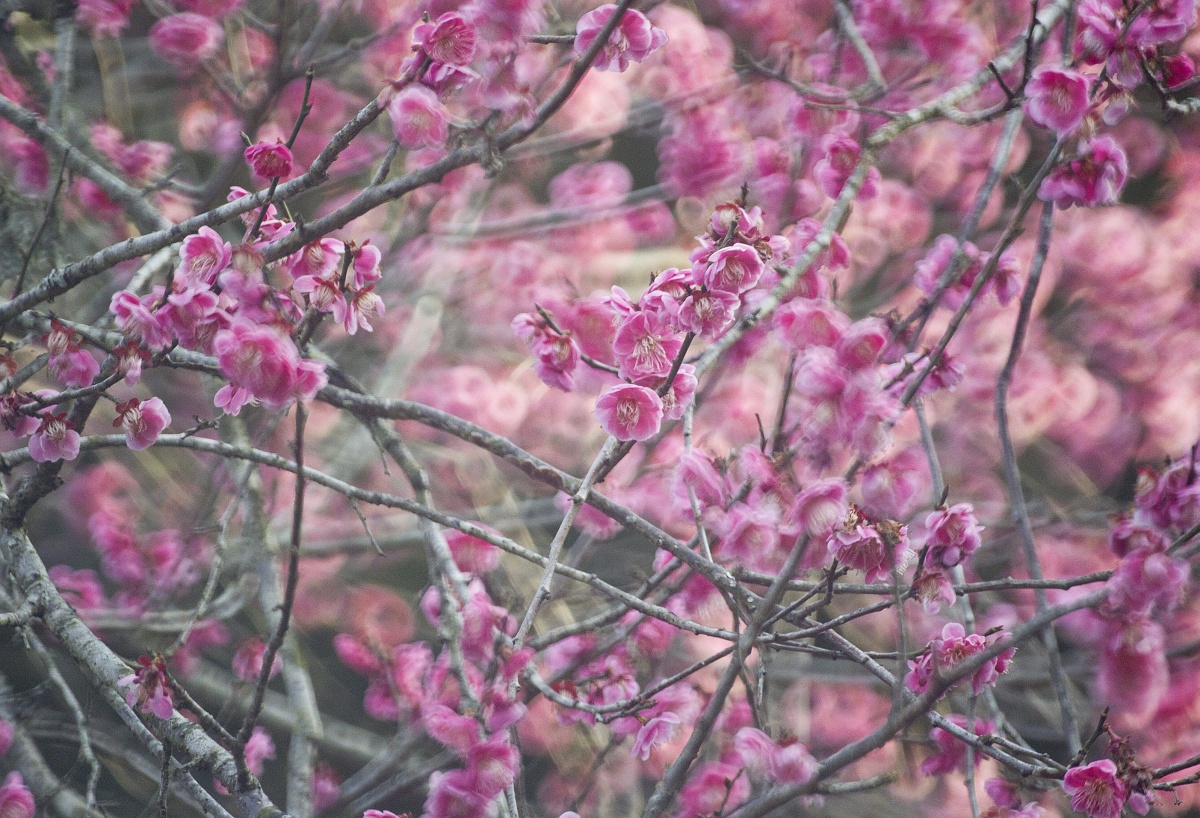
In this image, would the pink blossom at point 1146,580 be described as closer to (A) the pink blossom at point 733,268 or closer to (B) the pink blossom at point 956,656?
(B) the pink blossom at point 956,656

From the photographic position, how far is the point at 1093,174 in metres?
1.40

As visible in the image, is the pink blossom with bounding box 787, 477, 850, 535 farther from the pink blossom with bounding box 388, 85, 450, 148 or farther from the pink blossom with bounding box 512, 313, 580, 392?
the pink blossom with bounding box 388, 85, 450, 148

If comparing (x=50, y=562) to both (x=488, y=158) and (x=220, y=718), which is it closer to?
(x=220, y=718)

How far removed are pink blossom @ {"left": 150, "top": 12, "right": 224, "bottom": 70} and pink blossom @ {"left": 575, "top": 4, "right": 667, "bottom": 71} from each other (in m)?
1.88

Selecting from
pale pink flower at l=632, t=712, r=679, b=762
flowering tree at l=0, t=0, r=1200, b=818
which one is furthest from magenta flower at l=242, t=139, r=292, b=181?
pale pink flower at l=632, t=712, r=679, b=762

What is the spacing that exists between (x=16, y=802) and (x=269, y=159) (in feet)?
4.96

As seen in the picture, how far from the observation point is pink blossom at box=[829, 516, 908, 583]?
4.09 ft

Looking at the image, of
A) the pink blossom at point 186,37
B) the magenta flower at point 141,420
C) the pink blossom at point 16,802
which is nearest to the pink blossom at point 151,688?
the magenta flower at point 141,420

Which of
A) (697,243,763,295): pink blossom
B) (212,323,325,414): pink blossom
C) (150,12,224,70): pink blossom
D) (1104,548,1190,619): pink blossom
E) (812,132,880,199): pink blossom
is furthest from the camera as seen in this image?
(150,12,224,70): pink blossom

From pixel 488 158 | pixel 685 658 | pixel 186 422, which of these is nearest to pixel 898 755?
pixel 685 658

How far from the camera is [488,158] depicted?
1.33 m

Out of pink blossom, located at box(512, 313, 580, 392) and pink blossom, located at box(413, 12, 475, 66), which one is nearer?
pink blossom, located at box(413, 12, 475, 66)

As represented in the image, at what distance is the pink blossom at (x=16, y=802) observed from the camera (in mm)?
1825

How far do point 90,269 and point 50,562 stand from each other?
8.11 feet
